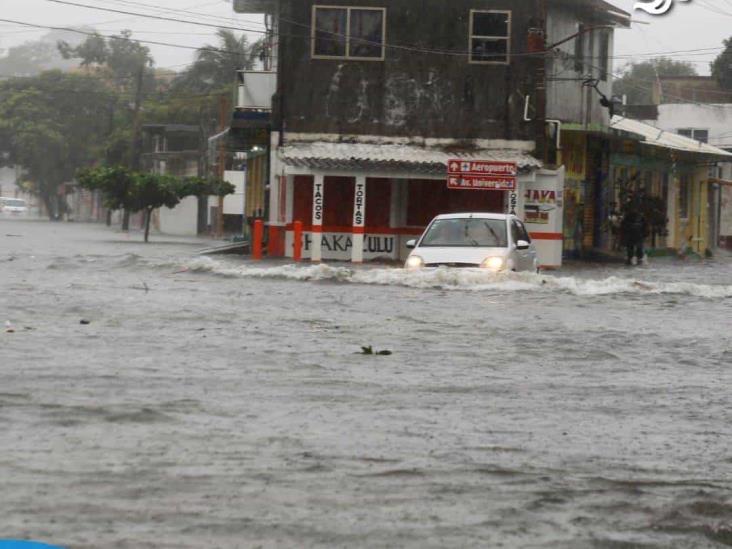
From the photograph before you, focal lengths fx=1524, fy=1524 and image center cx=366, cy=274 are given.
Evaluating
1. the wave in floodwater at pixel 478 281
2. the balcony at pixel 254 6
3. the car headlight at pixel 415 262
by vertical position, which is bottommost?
the wave in floodwater at pixel 478 281

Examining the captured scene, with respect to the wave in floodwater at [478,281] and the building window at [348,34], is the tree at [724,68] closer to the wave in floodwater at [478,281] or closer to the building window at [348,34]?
the building window at [348,34]

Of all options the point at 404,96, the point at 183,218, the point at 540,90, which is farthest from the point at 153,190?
the point at 183,218

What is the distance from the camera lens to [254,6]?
4562 cm

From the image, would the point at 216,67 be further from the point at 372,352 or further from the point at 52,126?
the point at 372,352

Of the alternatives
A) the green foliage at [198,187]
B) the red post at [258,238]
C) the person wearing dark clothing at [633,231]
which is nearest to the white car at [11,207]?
the green foliage at [198,187]

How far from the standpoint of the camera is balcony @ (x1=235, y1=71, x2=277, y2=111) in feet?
138

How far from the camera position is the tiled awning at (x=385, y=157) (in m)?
38.2

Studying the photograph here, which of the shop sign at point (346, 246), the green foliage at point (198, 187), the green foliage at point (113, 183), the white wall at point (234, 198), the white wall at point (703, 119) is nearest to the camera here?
the shop sign at point (346, 246)

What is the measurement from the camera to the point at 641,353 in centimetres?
1517

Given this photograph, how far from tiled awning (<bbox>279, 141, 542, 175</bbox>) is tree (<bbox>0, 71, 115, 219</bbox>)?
69.0 m

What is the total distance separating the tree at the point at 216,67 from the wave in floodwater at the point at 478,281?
2652 inches

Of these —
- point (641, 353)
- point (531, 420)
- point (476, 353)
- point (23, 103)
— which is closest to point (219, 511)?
point (531, 420)

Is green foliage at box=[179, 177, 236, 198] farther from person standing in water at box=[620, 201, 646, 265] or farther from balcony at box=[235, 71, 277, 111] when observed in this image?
person standing in water at box=[620, 201, 646, 265]

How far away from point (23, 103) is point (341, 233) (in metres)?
73.9
